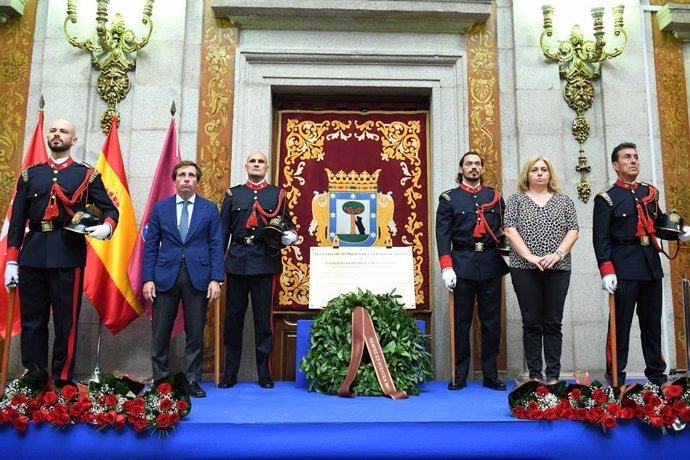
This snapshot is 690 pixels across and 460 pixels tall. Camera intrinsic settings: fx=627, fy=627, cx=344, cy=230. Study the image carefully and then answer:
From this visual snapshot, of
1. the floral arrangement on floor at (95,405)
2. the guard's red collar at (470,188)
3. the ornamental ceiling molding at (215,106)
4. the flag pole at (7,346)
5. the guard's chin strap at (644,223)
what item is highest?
the ornamental ceiling molding at (215,106)

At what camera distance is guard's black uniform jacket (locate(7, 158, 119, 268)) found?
4383 mm

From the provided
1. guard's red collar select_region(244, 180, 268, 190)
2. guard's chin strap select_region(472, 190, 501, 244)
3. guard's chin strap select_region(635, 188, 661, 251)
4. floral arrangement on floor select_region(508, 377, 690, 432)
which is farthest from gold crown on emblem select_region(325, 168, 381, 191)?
floral arrangement on floor select_region(508, 377, 690, 432)

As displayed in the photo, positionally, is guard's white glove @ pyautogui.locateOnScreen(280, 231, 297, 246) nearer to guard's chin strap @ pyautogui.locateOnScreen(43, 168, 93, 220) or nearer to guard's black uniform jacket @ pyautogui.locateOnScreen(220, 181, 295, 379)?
guard's black uniform jacket @ pyautogui.locateOnScreen(220, 181, 295, 379)

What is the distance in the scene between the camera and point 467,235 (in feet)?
16.1

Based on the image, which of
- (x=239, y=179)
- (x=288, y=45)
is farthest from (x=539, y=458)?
(x=288, y=45)

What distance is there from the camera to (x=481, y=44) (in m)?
6.18

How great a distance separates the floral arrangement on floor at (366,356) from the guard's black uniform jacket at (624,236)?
Answer: 58.2 inches

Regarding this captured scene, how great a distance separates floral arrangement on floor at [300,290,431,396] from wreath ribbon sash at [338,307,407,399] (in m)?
0.05

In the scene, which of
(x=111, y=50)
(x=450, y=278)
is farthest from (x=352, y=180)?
(x=111, y=50)

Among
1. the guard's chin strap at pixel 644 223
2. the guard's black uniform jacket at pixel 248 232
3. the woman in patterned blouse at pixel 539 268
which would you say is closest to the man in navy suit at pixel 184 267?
the guard's black uniform jacket at pixel 248 232

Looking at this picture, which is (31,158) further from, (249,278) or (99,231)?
(249,278)

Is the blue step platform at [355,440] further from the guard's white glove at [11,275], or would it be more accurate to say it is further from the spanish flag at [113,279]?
the spanish flag at [113,279]

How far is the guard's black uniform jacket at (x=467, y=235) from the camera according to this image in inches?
191

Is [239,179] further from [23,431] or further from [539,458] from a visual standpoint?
[539,458]
